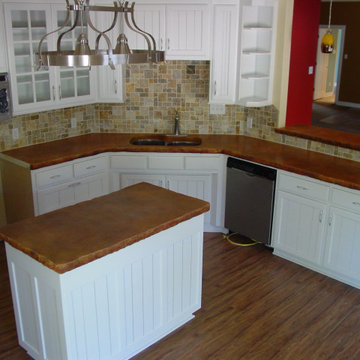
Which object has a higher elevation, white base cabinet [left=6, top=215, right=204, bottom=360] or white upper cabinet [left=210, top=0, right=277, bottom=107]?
white upper cabinet [left=210, top=0, right=277, bottom=107]

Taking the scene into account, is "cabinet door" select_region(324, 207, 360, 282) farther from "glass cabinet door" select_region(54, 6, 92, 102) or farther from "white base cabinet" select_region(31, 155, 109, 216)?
"glass cabinet door" select_region(54, 6, 92, 102)

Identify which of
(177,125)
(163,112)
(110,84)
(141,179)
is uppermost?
(110,84)

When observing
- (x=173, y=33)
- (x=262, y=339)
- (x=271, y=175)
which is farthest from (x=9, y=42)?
(x=262, y=339)

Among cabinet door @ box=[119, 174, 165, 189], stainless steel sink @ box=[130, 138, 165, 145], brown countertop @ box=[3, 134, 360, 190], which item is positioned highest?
brown countertop @ box=[3, 134, 360, 190]

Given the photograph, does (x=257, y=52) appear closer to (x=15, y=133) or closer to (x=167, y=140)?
(x=167, y=140)

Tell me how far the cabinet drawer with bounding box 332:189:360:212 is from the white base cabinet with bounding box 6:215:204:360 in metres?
1.30

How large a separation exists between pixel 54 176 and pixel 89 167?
0.40 meters

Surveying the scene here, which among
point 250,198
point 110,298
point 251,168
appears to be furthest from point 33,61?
point 110,298

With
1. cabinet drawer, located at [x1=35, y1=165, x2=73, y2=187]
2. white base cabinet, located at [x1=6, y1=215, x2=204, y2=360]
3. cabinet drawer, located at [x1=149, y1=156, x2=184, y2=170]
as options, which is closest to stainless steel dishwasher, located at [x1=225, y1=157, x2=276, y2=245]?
cabinet drawer, located at [x1=149, y1=156, x2=184, y2=170]

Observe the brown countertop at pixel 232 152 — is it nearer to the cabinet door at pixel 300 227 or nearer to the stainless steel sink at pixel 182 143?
the stainless steel sink at pixel 182 143

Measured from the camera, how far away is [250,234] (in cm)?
465

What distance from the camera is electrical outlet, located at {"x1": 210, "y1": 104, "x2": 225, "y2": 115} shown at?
5.20m

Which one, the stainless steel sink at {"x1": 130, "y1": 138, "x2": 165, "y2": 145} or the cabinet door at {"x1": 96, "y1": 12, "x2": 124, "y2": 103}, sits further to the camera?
the stainless steel sink at {"x1": 130, "y1": 138, "x2": 165, "y2": 145}

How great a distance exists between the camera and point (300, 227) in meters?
4.23
